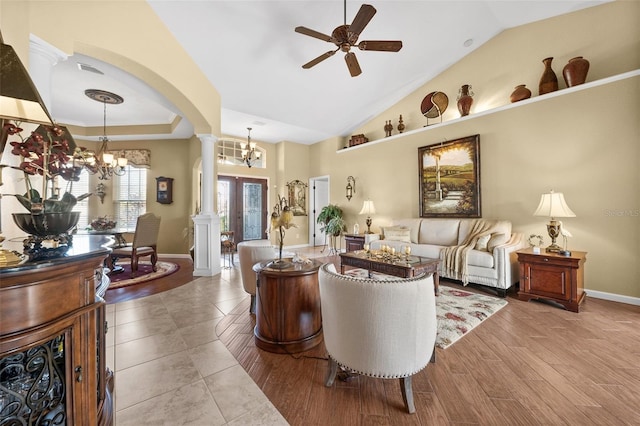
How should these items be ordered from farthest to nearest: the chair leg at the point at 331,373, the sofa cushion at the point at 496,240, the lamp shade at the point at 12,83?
the sofa cushion at the point at 496,240
the chair leg at the point at 331,373
the lamp shade at the point at 12,83

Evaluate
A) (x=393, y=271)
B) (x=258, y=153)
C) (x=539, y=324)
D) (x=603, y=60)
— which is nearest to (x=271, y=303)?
(x=393, y=271)

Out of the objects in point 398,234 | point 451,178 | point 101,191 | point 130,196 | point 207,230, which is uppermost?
point 451,178

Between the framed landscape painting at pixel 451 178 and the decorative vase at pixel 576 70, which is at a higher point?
the decorative vase at pixel 576 70

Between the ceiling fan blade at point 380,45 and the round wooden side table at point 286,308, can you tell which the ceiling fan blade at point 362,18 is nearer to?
the ceiling fan blade at point 380,45

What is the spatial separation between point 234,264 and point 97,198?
4091 mm

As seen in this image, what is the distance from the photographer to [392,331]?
1.41m

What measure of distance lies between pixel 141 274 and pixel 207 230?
149 centimetres

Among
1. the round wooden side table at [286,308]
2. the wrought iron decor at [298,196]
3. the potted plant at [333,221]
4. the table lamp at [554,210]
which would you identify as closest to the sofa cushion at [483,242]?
the table lamp at [554,210]

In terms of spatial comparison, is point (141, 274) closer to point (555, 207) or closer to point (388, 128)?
point (388, 128)

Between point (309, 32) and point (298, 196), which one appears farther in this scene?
point (298, 196)

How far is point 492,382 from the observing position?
1.71 meters

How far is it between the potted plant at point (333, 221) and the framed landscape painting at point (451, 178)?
2.18m

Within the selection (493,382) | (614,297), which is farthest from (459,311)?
(614,297)

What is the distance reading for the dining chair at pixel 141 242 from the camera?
446 cm
